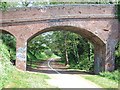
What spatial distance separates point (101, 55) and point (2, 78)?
13.0 metres

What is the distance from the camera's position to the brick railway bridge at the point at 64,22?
2455 cm

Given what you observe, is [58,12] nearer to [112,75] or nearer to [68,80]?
[112,75]

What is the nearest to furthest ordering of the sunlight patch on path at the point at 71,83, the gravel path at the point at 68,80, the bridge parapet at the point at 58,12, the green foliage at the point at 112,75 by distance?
the sunlight patch on path at the point at 71,83, the gravel path at the point at 68,80, the green foliage at the point at 112,75, the bridge parapet at the point at 58,12

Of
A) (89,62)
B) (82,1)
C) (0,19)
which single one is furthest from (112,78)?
(82,1)

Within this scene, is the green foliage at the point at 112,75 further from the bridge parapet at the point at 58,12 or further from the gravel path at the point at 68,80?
the bridge parapet at the point at 58,12

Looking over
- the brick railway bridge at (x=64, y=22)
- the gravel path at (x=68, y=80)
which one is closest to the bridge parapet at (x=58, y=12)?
the brick railway bridge at (x=64, y=22)

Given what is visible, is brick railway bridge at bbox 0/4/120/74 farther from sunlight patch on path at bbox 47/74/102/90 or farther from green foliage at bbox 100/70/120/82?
sunlight patch on path at bbox 47/74/102/90

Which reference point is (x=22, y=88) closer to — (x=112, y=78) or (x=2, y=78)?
(x=2, y=78)

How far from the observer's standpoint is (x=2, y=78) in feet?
47.2

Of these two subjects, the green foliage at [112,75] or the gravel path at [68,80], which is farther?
the green foliage at [112,75]

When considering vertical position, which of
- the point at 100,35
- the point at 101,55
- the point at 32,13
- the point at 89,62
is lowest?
the point at 89,62

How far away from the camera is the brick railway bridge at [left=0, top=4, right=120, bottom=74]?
2455 centimetres

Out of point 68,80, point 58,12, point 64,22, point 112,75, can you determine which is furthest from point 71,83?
point 58,12

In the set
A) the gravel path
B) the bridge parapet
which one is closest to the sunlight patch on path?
the gravel path
